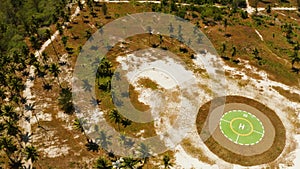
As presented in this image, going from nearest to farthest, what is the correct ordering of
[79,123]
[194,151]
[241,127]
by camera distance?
[194,151]
[79,123]
[241,127]

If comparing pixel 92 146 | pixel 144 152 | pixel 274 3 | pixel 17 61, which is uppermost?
pixel 274 3

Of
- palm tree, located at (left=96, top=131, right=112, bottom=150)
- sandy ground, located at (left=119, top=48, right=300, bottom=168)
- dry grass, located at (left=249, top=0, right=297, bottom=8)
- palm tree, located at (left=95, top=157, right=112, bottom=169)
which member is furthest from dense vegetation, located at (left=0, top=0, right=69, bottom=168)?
dry grass, located at (left=249, top=0, right=297, bottom=8)

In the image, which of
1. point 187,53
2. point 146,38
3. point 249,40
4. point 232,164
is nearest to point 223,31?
point 249,40

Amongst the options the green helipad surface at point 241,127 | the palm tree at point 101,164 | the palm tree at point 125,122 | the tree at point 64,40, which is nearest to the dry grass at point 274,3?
the green helipad surface at point 241,127

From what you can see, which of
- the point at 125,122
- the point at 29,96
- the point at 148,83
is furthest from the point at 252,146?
the point at 29,96

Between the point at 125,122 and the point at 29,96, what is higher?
the point at 29,96

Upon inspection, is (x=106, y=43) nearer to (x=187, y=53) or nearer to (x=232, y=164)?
(x=187, y=53)

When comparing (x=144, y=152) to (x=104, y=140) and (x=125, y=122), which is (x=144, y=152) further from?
(x=125, y=122)

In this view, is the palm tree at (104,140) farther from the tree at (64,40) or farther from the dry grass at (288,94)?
the dry grass at (288,94)
